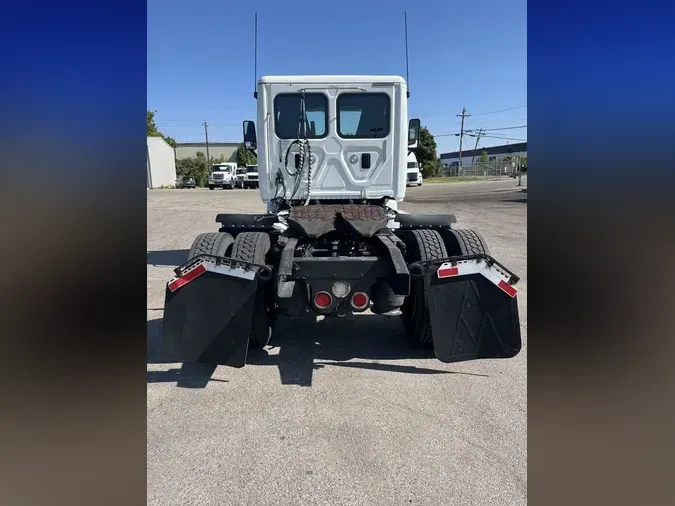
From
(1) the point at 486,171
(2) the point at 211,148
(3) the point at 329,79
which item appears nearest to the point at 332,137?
(3) the point at 329,79

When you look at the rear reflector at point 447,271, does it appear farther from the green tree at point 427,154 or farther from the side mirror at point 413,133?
the green tree at point 427,154

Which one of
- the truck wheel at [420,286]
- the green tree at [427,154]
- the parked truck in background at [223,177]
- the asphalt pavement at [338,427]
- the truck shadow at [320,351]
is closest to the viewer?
the asphalt pavement at [338,427]

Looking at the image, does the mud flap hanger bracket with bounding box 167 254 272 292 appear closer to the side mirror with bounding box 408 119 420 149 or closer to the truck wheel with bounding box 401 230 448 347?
the truck wheel with bounding box 401 230 448 347

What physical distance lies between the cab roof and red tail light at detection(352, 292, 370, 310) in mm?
2800

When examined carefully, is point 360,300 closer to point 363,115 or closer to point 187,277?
point 187,277

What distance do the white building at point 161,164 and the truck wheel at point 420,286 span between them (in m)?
44.3

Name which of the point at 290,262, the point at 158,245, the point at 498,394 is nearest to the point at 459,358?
the point at 498,394

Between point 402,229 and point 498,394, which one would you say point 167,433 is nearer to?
point 498,394

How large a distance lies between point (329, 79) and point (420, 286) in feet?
9.06

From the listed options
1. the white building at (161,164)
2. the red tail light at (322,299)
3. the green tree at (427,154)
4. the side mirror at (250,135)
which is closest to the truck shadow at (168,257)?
the side mirror at (250,135)

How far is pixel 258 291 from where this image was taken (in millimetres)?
3879

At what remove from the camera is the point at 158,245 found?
10.8 m

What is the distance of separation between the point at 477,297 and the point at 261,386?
1.90m

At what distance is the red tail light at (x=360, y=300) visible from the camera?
366 cm
